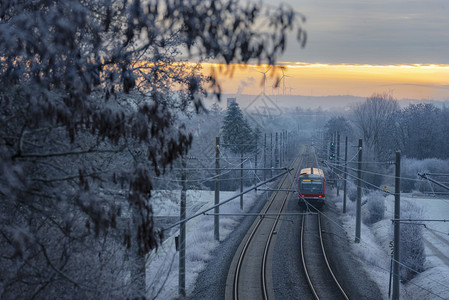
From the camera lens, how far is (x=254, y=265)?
2078 centimetres

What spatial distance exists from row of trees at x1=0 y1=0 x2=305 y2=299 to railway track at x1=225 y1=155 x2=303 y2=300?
393 inches

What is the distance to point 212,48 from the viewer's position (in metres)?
7.36

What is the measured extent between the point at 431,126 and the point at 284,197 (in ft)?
109

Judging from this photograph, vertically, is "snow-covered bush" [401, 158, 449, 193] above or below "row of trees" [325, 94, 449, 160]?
below

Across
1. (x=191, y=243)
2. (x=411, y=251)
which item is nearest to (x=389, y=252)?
(x=411, y=251)

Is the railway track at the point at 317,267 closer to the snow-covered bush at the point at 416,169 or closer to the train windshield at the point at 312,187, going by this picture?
the train windshield at the point at 312,187

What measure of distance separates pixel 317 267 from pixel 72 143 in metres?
16.3

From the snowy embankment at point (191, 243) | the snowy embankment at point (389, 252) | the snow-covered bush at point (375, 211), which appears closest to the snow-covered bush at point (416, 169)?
the snowy embankment at point (389, 252)

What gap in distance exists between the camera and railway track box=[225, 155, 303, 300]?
17172 millimetres

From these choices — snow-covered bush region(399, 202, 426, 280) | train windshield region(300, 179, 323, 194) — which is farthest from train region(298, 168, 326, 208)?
snow-covered bush region(399, 202, 426, 280)

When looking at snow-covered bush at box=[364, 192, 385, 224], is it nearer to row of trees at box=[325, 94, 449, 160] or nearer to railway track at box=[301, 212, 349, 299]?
railway track at box=[301, 212, 349, 299]

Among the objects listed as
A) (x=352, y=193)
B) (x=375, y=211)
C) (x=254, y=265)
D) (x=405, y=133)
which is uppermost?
(x=405, y=133)

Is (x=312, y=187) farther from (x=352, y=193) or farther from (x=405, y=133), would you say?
(x=405, y=133)

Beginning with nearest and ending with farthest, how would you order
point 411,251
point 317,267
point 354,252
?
1. point 317,267
2. point 354,252
3. point 411,251
